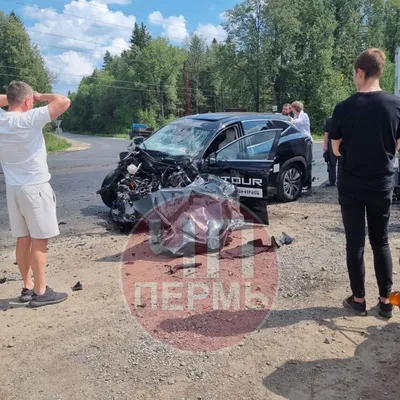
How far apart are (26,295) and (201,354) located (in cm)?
189

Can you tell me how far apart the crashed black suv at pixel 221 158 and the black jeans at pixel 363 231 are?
2.59m

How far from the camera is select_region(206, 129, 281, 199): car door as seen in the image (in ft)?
20.1

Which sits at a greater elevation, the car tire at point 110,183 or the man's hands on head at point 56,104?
the man's hands on head at point 56,104

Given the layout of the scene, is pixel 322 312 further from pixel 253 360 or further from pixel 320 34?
pixel 320 34

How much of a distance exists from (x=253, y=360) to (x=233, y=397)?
0.41 m

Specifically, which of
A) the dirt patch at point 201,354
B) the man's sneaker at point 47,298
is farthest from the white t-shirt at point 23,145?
the dirt patch at point 201,354

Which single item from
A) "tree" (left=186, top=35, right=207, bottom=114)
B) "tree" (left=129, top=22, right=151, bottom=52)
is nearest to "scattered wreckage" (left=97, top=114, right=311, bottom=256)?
"tree" (left=186, top=35, right=207, bottom=114)

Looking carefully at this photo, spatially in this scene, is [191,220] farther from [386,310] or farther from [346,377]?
[346,377]

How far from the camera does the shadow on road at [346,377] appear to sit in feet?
8.51

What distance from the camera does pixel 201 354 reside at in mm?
3035

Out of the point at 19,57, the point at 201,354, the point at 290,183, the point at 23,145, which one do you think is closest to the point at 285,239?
the point at 201,354

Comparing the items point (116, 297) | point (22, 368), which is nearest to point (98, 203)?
point (116, 297)

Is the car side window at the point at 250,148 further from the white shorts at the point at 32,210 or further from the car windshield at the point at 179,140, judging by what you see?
the white shorts at the point at 32,210

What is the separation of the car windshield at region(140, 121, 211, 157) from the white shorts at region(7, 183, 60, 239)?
316cm
